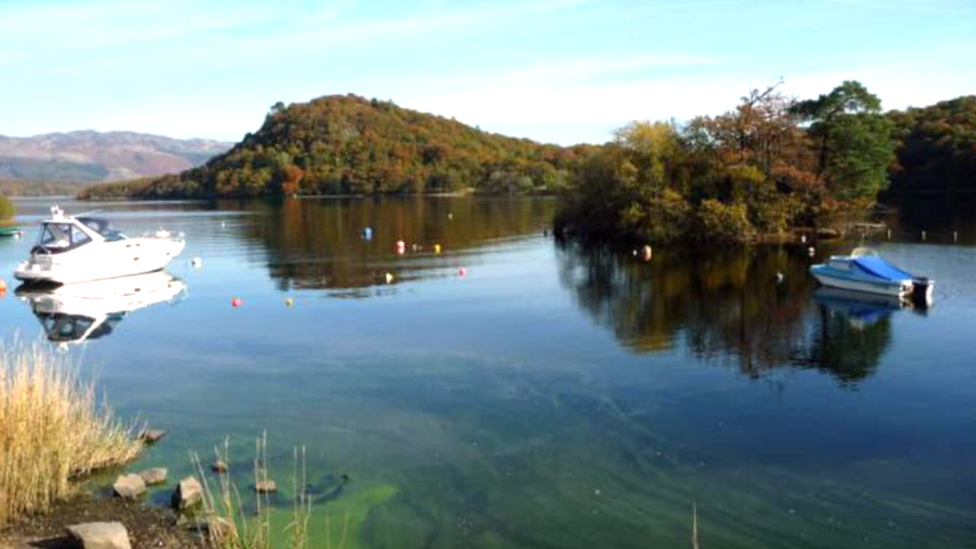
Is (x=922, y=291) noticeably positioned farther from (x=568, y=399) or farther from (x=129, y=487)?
(x=129, y=487)

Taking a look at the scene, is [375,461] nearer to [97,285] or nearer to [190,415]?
[190,415]

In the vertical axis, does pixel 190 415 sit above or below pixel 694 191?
below

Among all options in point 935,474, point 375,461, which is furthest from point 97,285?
point 935,474

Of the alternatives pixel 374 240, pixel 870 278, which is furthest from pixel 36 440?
pixel 374 240

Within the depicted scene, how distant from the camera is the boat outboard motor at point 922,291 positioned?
31.4 m

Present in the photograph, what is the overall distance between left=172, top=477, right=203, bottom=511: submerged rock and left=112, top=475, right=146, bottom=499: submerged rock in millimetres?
639

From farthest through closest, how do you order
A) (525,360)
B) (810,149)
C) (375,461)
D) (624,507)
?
(810,149) < (525,360) < (375,461) < (624,507)

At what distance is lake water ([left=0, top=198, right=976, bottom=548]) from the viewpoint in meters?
13.0

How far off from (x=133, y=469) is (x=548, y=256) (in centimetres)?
3774

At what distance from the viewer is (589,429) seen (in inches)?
672

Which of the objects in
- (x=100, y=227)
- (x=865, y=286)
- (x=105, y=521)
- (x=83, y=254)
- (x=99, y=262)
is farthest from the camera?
(x=100, y=227)

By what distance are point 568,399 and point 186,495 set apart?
29.9ft

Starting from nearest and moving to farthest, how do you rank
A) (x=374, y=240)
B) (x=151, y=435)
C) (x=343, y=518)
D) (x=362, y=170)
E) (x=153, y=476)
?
(x=343, y=518) → (x=153, y=476) → (x=151, y=435) → (x=374, y=240) → (x=362, y=170)

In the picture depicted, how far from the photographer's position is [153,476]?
46.6ft
